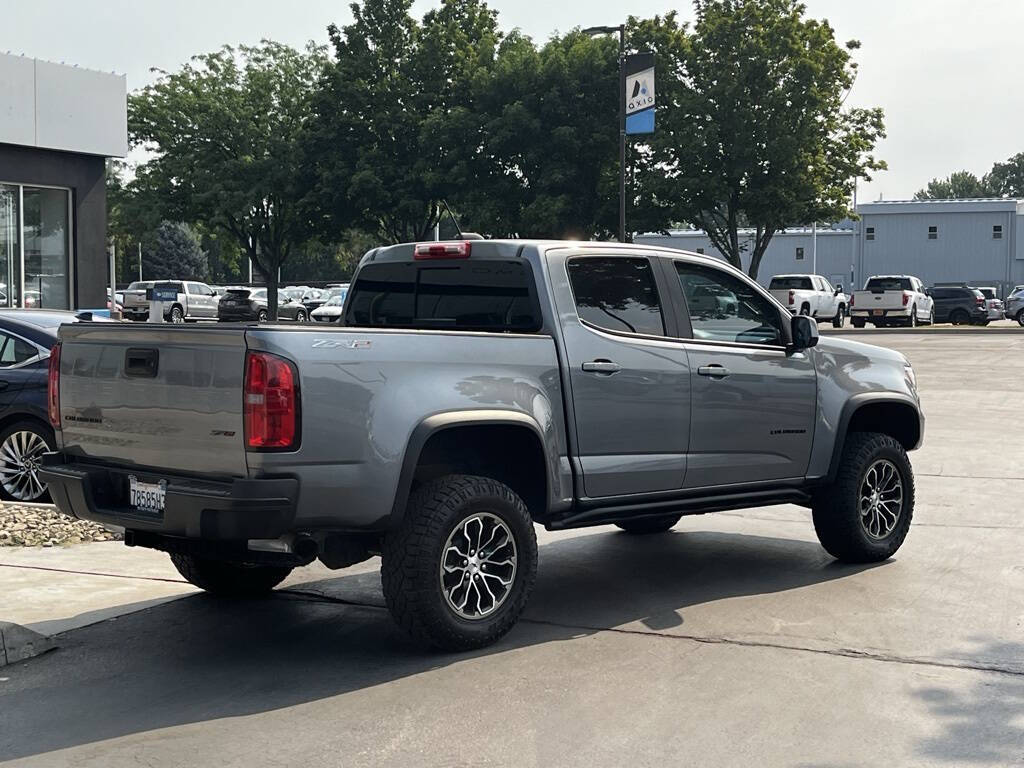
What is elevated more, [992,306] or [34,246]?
[34,246]

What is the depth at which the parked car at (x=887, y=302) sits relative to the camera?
46.8 metres

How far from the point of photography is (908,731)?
4859 mm

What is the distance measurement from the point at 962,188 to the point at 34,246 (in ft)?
455

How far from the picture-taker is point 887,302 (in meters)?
46.8

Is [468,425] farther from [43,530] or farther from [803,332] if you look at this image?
[43,530]

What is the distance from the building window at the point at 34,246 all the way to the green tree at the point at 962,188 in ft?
429

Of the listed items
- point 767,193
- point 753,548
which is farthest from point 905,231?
point 753,548

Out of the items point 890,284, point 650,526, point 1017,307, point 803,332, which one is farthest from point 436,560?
point 1017,307

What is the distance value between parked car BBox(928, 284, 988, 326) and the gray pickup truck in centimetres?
4551

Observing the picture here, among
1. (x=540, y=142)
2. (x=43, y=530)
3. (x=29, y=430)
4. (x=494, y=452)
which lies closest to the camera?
(x=494, y=452)

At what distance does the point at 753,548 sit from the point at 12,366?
597 cm

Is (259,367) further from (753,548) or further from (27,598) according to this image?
(753,548)

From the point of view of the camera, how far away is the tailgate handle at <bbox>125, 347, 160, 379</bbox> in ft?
18.7

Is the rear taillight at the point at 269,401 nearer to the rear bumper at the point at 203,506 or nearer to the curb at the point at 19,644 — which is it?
the rear bumper at the point at 203,506
